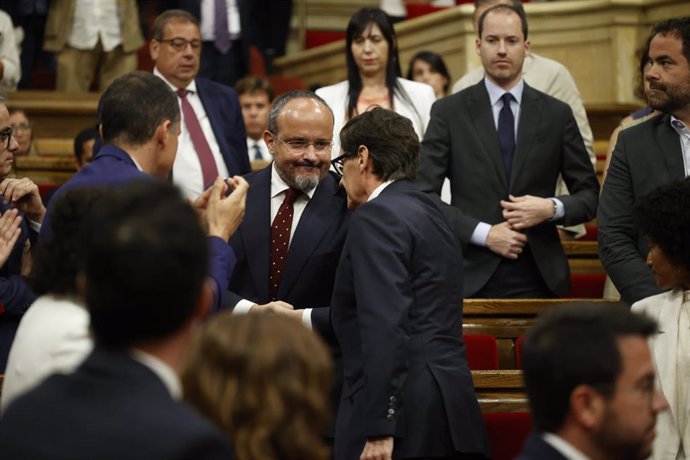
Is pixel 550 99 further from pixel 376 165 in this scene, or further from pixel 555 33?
pixel 555 33

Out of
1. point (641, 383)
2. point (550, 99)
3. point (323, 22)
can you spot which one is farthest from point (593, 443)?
point (323, 22)

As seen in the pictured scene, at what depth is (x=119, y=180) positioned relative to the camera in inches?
131

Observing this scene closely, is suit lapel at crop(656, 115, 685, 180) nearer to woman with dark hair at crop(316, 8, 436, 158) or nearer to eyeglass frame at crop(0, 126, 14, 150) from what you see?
woman with dark hair at crop(316, 8, 436, 158)

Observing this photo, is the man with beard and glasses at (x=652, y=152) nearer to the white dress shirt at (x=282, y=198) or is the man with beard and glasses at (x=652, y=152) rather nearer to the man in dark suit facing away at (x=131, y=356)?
the white dress shirt at (x=282, y=198)

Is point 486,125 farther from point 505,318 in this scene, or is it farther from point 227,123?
point 227,123

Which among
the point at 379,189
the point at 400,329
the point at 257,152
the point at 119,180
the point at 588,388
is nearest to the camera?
the point at 588,388

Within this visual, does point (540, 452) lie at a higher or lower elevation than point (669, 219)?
lower

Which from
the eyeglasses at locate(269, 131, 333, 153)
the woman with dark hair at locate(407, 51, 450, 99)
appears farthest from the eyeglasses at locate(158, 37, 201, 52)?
the woman with dark hair at locate(407, 51, 450, 99)

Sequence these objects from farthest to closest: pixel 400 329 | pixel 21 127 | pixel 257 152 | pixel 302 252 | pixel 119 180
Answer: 1. pixel 257 152
2. pixel 21 127
3. pixel 302 252
4. pixel 400 329
5. pixel 119 180

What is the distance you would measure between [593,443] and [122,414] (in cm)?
85

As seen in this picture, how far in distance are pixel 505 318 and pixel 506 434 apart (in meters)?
0.60

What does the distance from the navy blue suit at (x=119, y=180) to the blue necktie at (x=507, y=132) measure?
72.5 inches

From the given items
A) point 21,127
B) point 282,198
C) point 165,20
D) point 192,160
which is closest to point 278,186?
point 282,198

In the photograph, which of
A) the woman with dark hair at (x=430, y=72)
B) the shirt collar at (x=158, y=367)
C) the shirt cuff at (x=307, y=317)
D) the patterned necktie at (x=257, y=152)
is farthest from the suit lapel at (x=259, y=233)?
the woman with dark hair at (x=430, y=72)
